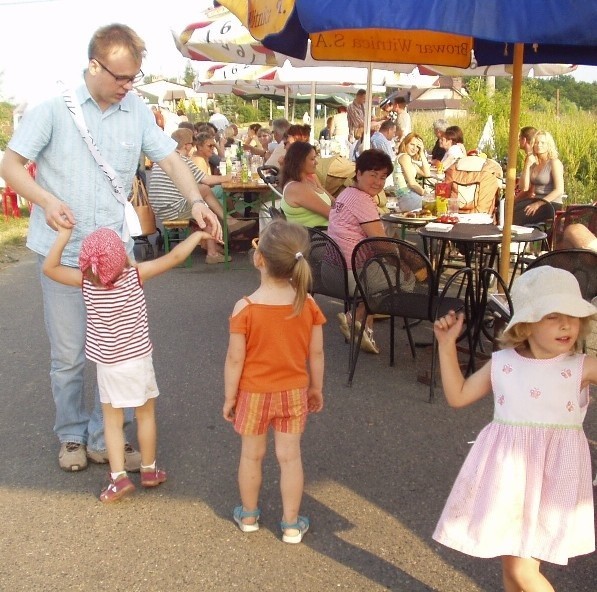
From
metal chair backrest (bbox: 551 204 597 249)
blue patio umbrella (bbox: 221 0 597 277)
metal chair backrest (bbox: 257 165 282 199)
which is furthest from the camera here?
metal chair backrest (bbox: 257 165 282 199)

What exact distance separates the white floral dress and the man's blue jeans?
2.16 meters

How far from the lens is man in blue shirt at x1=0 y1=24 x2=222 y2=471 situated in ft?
10.6

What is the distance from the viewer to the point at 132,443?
13.4ft

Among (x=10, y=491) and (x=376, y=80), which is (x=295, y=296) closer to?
(x=10, y=491)

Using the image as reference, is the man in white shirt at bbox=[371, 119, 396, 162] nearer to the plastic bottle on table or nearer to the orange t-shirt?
the plastic bottle on table

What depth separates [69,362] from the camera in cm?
370

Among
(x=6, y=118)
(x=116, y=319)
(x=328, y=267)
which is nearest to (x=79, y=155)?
(x=116, y=319)

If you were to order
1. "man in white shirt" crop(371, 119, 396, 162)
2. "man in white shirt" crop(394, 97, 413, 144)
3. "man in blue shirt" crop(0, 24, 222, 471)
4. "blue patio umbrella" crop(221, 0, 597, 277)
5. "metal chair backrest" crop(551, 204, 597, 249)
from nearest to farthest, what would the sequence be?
"blue patio umbrella" crop(221, 0, 597, 277), "man in blue shirt" crop(0, 24, 222, 471), "metal chair backrest" crop(551, 204, 597, 249), "man in white shirt" crop(371, 119, 396, 162), "man in white shirt" crop(394, 97, 413, 144)

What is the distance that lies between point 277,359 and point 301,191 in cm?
380

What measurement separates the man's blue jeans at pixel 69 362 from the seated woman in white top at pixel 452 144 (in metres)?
8.76

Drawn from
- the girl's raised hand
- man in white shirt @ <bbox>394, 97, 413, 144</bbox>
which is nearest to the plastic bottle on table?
man in white shirt @ <bbox>394, 97, 413, 144</bbox>

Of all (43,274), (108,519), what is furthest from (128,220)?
(108,519)

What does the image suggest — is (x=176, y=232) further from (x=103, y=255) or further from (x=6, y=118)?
(x=6, y=118)

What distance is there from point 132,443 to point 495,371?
2392 millimetres
